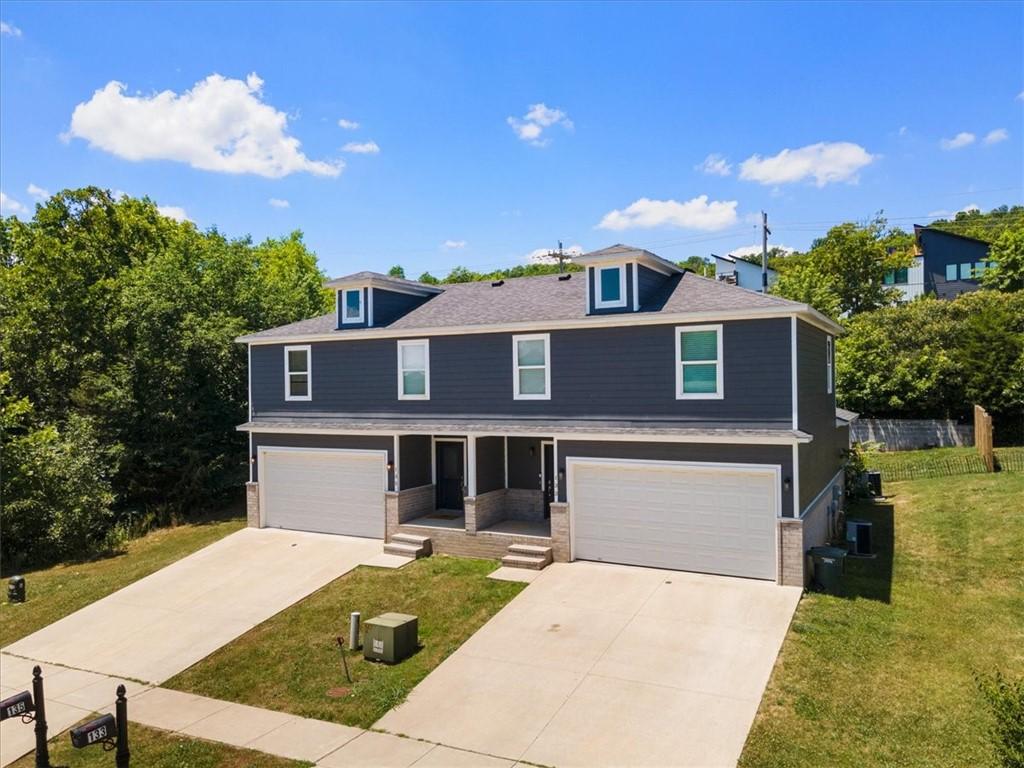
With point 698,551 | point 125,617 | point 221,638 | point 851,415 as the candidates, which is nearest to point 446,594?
point 221,638

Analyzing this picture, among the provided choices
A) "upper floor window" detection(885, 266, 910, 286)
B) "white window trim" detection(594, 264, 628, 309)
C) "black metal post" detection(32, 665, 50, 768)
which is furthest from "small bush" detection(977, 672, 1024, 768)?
"upper floor window" detection(885, 266, 910, 286)

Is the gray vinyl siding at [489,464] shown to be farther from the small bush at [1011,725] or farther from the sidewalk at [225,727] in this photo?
the small bush at [1011,725]

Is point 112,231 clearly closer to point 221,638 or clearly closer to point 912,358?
point 221,638

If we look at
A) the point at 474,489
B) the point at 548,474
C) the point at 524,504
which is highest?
the point at 548,474

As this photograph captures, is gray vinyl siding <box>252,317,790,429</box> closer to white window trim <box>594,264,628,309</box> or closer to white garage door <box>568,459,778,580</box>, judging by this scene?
white window trim <box>594,264,628,309</box>

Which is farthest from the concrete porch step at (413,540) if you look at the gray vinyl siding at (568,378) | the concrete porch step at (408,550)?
the gray vinyl siding at (568,378)

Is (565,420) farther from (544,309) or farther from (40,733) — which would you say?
(40,733)

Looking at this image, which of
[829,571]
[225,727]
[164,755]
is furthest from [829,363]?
[164,755]
